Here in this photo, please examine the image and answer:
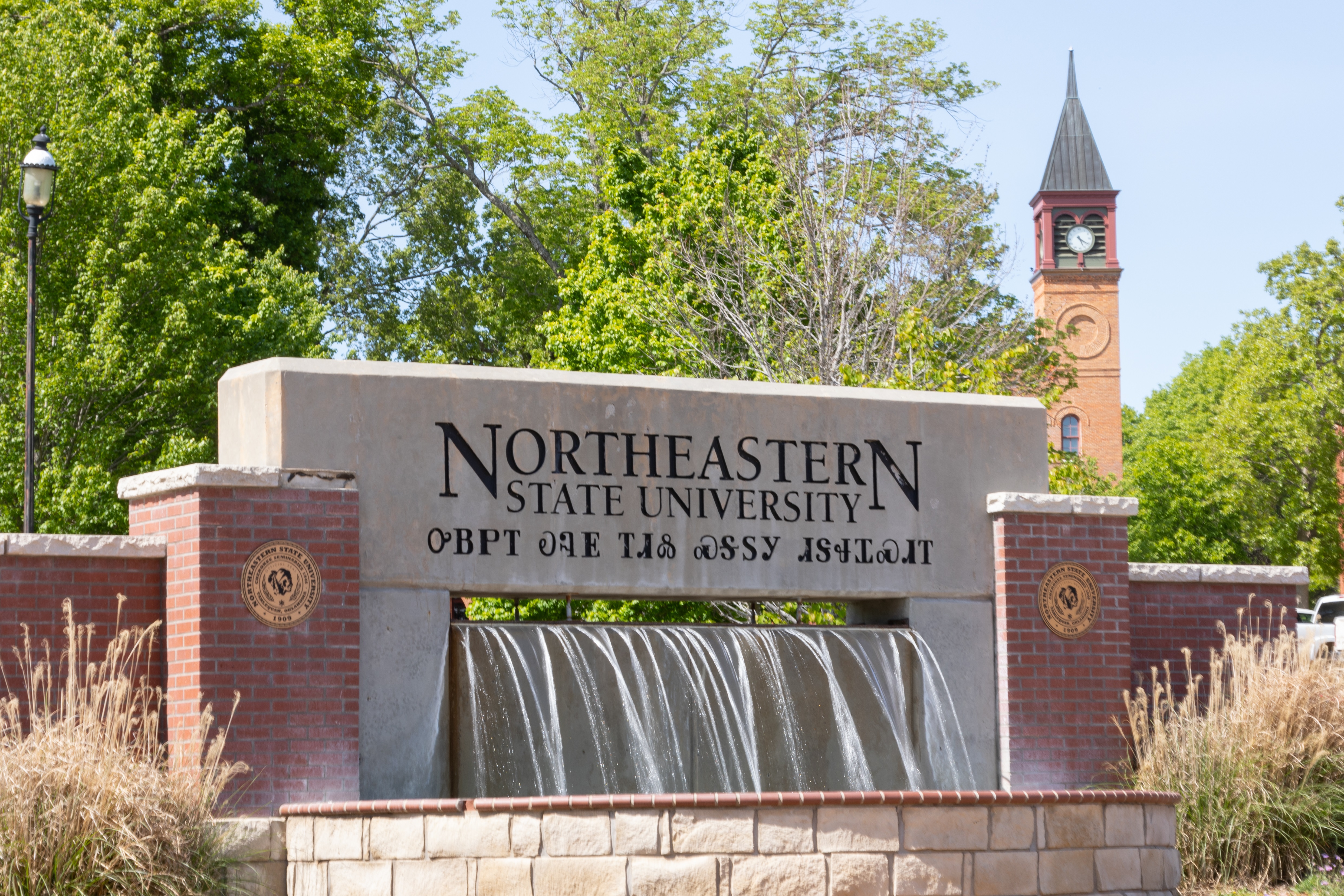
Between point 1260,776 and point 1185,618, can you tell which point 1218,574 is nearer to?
point 1185,618

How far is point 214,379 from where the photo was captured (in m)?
20.9

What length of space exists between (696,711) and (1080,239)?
64896 mm

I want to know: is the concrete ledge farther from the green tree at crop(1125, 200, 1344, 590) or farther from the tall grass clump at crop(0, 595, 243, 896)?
the green tree at crop(1125, 200, 1344, 590)

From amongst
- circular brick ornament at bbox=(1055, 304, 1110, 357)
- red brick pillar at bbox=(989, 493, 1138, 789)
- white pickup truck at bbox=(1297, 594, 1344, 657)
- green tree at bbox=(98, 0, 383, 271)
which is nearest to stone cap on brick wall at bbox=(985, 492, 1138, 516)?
red brick pillar at bbox=(989, 493, 1138, 789)

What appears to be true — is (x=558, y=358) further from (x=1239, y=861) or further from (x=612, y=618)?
(x=1239, y=861)

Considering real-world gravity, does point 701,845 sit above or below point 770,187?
below

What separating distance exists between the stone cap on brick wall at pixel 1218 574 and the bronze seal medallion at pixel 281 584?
19.5ft

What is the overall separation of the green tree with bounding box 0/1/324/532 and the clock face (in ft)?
181

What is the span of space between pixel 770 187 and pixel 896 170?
2.48m

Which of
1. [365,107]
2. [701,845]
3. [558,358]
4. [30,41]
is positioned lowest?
[701,845]

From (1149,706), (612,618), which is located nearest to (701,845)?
(1149,706)

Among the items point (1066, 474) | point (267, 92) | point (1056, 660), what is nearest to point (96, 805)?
point (1056, 660)

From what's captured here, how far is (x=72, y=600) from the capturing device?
348 inches

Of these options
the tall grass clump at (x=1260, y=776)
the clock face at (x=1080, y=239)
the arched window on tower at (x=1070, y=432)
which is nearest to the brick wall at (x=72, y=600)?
the tall grass clump at (x=1260, y=776)
